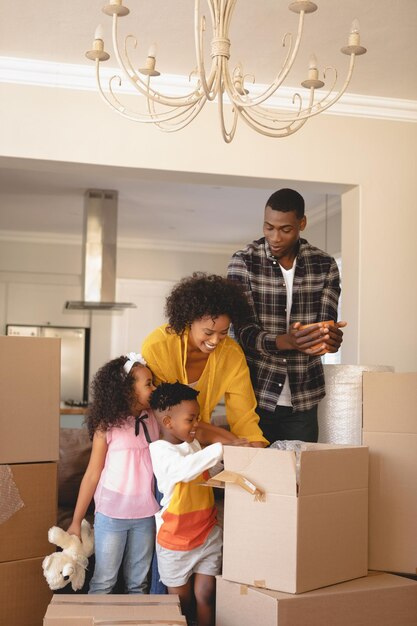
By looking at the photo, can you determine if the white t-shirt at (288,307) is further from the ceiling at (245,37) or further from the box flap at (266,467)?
the ceiling at (245,37)

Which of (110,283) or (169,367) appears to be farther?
(110,283)

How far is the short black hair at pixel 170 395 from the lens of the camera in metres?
2.36

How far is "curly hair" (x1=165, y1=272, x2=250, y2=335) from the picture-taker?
96.8 inches

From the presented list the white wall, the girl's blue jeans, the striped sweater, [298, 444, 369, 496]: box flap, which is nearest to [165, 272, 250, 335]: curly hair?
the striped sweater

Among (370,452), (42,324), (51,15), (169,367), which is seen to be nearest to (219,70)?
(169,367)

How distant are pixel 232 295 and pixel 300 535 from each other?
0.82 meters

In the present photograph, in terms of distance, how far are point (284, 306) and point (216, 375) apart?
41 centimetres

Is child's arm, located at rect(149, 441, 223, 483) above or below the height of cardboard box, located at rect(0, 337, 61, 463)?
below

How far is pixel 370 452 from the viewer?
7.92 ft

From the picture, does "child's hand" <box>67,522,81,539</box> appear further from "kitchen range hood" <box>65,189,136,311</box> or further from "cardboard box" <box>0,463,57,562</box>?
"kitchen range hood" <box>65,189,136,311</box>

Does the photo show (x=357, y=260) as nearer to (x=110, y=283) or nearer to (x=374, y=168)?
(x=374, y=168)

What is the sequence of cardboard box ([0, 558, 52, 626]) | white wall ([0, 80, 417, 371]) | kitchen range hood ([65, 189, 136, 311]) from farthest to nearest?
kitchen range hood ([65, 189, 136, 311])
white wall ([0, 80, 417, 371])
cardboard box ([0, 558, 52, 626])

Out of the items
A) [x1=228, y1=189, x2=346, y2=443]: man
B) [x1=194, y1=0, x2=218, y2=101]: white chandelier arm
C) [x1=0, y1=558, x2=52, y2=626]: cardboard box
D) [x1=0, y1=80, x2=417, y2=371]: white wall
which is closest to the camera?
[x1=194, y1=0, x2=218, y2=101]: white chandelier arm

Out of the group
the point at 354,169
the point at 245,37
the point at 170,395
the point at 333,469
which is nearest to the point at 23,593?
the point at 170,395
